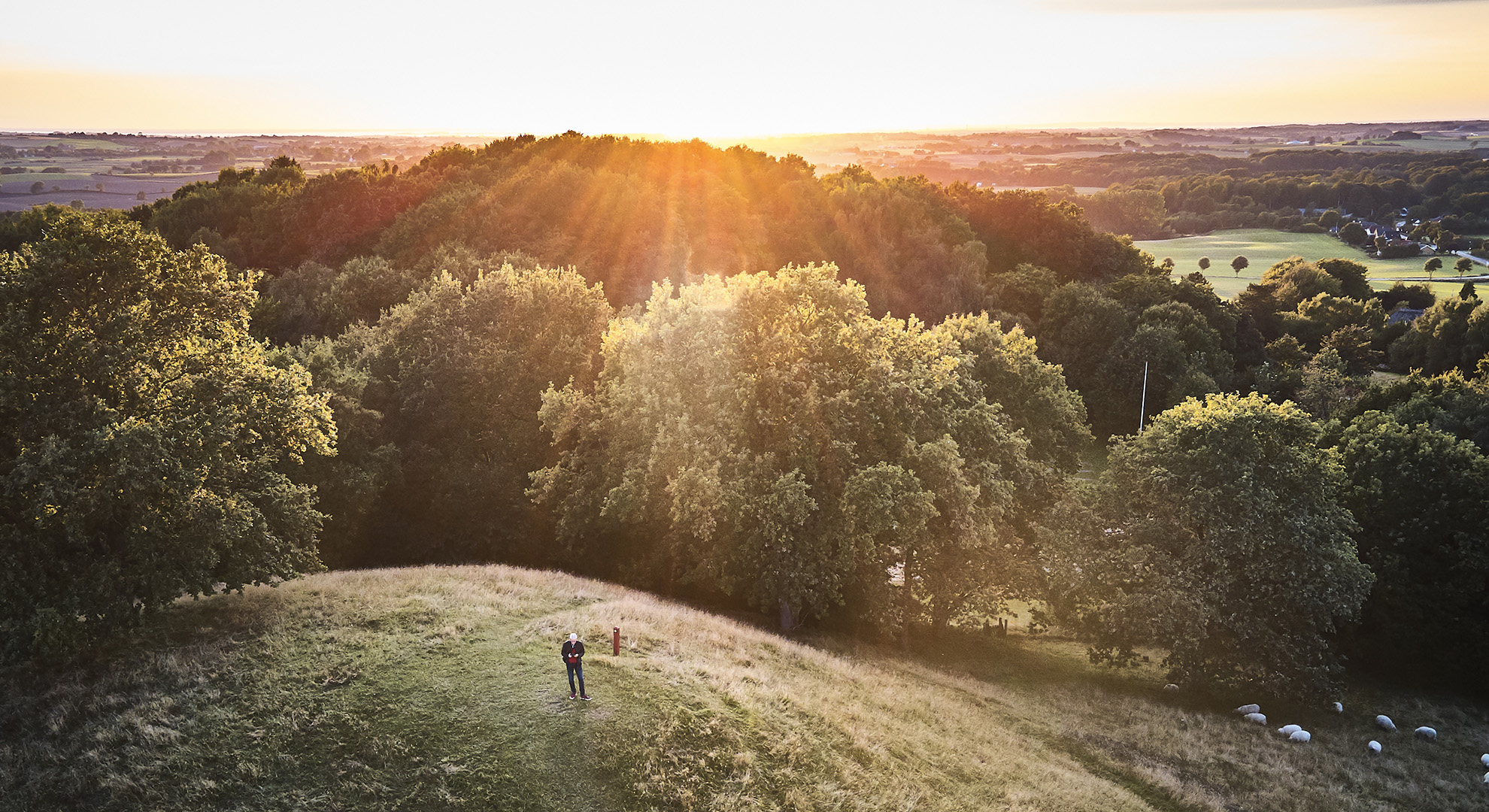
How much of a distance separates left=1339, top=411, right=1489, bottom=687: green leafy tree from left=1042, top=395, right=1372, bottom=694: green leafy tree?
662 centimetres

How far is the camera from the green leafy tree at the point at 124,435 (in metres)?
23.4

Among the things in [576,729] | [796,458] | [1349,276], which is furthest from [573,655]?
[1349,276]

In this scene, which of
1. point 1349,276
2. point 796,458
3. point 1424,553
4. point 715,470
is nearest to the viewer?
point 715,470

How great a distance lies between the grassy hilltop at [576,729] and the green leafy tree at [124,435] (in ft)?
6.86

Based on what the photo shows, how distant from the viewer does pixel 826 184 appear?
114 meters

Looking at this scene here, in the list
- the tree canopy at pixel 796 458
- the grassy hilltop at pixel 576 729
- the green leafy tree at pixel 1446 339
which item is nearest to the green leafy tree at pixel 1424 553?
the grassy hilltop at pixel 576 729

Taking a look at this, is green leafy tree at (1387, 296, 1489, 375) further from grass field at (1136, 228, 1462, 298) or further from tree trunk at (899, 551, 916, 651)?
tree trunk at (899, 551, 916, 651)

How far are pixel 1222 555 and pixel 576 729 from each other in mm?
27277

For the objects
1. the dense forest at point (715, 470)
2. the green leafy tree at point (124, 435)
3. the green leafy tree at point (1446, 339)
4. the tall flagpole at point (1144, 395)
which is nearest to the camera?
the green leafy tree at point (124, 435)

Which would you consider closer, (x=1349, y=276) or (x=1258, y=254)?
(x=1349, y=276)

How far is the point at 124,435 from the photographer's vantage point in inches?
917

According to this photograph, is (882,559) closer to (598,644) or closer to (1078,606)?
(1078,606)

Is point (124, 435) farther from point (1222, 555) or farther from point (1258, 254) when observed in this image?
point (1258, 254)

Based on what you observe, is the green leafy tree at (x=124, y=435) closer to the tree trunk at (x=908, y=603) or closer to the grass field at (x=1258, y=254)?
the tree trunk at (x=908, y=603)
